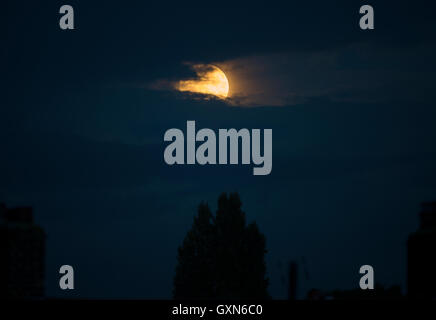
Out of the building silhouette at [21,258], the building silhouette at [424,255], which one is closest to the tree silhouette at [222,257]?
the building silhouette at [424,255]

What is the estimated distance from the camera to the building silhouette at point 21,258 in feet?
73.2

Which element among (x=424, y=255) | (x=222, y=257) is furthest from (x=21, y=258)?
(x=222, y=257)

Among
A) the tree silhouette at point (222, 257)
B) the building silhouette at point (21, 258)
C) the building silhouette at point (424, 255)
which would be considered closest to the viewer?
the building silhouette at point (21, 258)

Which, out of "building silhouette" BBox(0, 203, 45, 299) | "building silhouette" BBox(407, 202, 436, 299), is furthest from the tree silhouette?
"building silhouette" BBox(0, 203, 45, 299)

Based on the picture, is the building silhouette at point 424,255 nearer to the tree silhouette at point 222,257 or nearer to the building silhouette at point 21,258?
the building silhouette at point 21,258

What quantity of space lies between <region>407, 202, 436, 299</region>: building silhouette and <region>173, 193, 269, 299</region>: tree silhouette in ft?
67.9

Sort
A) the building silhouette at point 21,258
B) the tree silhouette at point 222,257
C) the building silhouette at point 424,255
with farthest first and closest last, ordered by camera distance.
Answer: the tree silhouette at point 222,257
the building silhouette at point 424,255
the building silhouette at point 21,258

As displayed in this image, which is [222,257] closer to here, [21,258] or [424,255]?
[424,255]

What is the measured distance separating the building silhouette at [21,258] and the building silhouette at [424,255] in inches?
639

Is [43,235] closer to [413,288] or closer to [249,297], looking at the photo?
[413,288]

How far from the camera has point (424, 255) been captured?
102 ft
